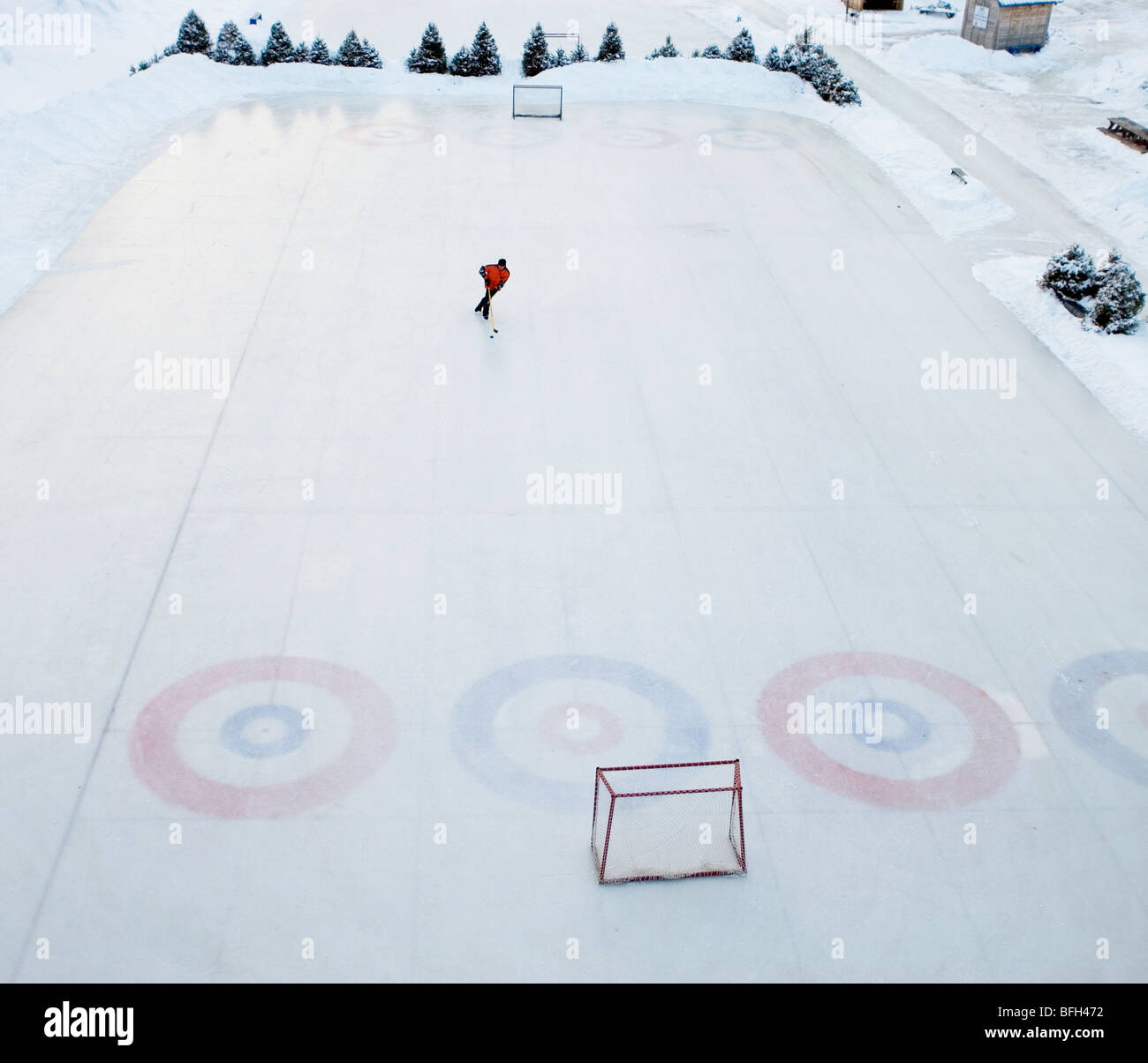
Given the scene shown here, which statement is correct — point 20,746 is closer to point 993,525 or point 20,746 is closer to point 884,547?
point 884,547

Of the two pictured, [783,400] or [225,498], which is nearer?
[225,498]

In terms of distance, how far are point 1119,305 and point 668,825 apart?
1237cm

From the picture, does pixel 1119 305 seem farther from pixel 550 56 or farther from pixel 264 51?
pixel 264 51

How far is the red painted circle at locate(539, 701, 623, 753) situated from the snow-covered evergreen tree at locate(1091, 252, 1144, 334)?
37.6ft

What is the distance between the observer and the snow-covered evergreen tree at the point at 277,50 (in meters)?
31.0

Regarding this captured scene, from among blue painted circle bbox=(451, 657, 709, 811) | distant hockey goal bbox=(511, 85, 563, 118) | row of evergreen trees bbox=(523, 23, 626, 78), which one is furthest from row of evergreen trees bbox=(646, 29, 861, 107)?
blue painted circle bbox=(451, 657, 709, 811)

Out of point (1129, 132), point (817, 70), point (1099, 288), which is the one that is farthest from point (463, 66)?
point (1099, 288)

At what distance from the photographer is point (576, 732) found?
1011 centimetres

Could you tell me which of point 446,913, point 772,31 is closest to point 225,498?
point 446,913

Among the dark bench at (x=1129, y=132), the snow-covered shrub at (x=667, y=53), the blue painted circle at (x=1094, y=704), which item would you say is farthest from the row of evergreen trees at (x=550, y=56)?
the blue painted circle at (x=1094, y=704)

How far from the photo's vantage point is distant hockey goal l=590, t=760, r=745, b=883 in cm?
882
